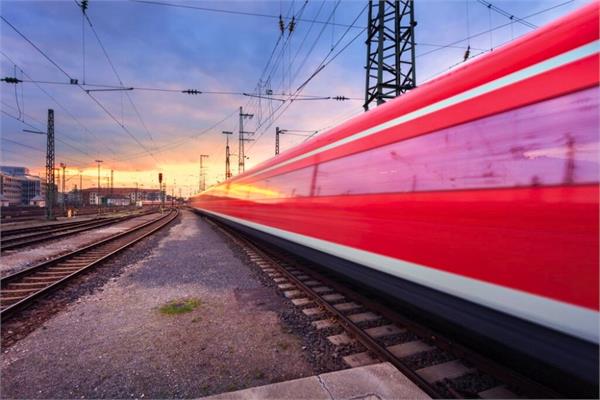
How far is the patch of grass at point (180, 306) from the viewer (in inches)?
195

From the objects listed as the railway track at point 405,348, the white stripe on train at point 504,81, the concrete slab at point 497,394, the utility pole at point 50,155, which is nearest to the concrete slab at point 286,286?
the railway track at point 405,348

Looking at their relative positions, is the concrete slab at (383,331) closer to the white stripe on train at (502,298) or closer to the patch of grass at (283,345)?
the white stripe on train at (502,298)

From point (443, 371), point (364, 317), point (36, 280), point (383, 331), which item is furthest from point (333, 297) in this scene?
point (36, 280)

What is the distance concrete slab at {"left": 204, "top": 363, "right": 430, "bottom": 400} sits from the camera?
2650mm

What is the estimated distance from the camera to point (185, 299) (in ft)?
18.2

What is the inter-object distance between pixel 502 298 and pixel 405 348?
1.52m

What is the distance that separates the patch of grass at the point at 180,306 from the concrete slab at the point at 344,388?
257 cm

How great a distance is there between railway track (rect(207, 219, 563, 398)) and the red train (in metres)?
0.54

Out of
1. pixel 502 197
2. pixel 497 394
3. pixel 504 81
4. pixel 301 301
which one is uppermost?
pixel 504 81

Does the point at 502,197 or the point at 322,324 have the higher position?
the point at 502,197

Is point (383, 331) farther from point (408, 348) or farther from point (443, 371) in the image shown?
point (443, 371)

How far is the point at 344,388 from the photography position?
2754 millimetres

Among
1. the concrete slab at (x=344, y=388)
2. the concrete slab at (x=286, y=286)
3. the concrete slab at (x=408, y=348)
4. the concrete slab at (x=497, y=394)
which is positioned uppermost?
the concrete slab at (x=497, y=394)

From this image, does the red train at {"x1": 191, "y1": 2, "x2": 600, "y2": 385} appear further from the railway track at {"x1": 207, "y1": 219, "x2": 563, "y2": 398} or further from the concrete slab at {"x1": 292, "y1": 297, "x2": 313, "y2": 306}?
the concrete slab at {"x1": 292, "y1": 297, "x2": 313, "y2": 306}
